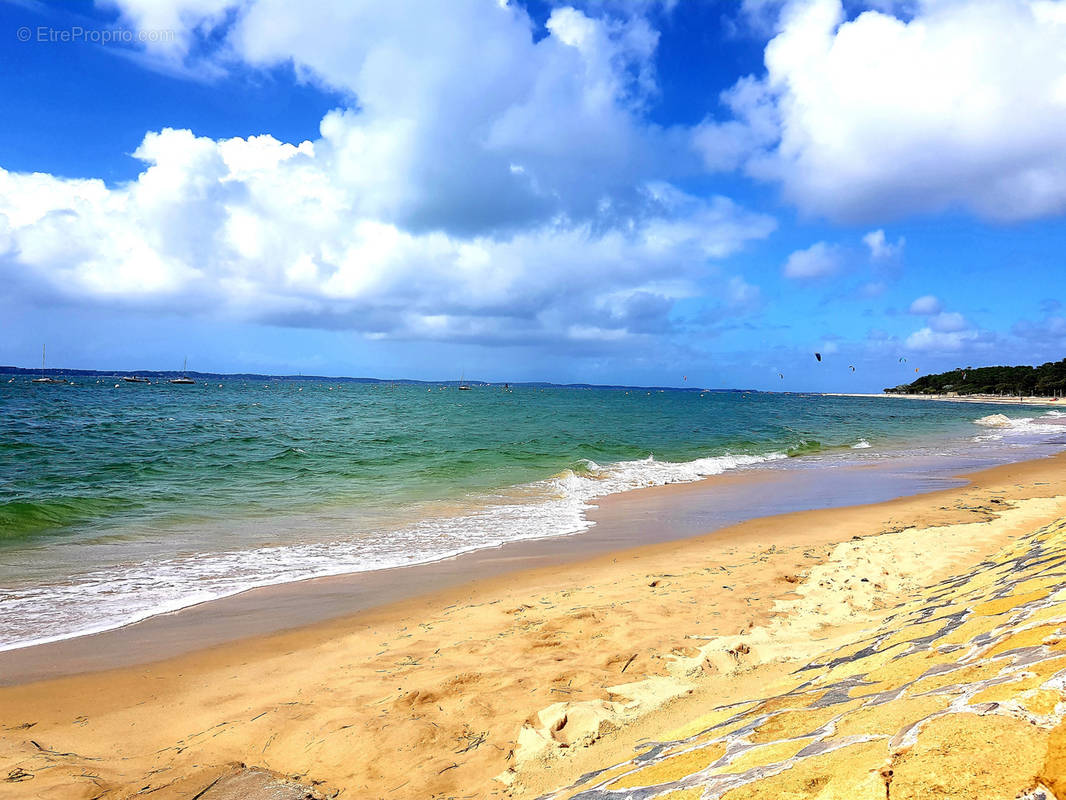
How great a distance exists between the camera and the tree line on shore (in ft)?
412

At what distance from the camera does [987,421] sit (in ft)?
167

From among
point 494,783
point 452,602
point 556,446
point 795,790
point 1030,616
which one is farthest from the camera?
point 556,446

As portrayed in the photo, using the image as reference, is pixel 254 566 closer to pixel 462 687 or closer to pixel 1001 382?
pixel 462 687

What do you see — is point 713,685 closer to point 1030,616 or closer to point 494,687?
point 494,687

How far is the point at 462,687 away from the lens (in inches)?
204

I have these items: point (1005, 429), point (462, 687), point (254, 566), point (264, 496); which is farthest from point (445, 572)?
point (1005, 429)

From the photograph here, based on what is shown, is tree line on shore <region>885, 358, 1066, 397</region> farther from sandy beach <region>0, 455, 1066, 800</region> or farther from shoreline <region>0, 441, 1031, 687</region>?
sandy beach <region>0, 455, 1066, 800</region>

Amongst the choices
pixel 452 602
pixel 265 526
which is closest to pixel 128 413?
pixel 265 526

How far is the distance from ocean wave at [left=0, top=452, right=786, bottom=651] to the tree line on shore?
154 m

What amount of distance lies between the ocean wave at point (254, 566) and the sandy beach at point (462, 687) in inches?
70.9

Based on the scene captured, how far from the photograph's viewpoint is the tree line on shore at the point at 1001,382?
126 meters

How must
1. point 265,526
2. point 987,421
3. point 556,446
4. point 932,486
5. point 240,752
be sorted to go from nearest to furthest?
point 240,752, point 265,526, point 932,486, point 556,446, point 987,421

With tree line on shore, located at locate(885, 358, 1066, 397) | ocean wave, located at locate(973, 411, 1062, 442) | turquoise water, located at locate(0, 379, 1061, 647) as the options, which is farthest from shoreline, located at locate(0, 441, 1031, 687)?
tree line on shore, located at locate(885, 358, 1066, 397)

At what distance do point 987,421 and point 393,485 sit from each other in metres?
55.3
